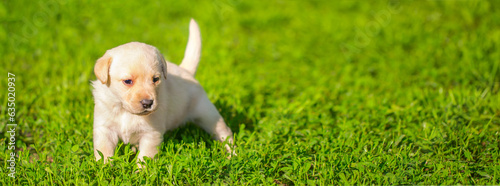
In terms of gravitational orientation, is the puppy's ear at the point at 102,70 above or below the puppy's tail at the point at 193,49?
below

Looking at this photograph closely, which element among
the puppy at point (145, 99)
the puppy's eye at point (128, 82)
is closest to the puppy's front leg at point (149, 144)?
the puppy at point (145, 99)

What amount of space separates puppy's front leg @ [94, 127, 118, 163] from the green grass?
9cm

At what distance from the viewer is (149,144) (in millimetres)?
3205

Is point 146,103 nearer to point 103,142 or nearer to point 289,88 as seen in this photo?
point 103,142

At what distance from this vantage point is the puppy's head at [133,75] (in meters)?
2.82

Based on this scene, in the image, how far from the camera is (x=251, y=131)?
3984 millimetres

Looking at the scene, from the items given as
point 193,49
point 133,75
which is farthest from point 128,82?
point 193,49

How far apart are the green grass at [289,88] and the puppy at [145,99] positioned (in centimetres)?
13

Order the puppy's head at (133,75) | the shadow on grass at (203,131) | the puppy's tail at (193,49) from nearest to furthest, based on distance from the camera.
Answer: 1. the puppy's head at (133,75)
2. the shadow on grass at (203,131)
3. the puppy's tail at (193,49)

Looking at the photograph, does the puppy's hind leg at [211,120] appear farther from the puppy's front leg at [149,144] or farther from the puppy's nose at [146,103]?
the puppy's nose at [146,103]

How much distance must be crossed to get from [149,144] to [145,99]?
50 cm

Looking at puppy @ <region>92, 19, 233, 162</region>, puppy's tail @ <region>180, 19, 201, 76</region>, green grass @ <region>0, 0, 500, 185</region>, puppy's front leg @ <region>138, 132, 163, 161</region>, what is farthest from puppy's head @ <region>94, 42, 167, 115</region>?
puppy's tail @ <region>180, 19, 201, 76</region>

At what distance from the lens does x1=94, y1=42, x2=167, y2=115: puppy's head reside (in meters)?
2.82

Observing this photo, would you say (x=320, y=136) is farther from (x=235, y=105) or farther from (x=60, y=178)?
(x=60, y=178)
